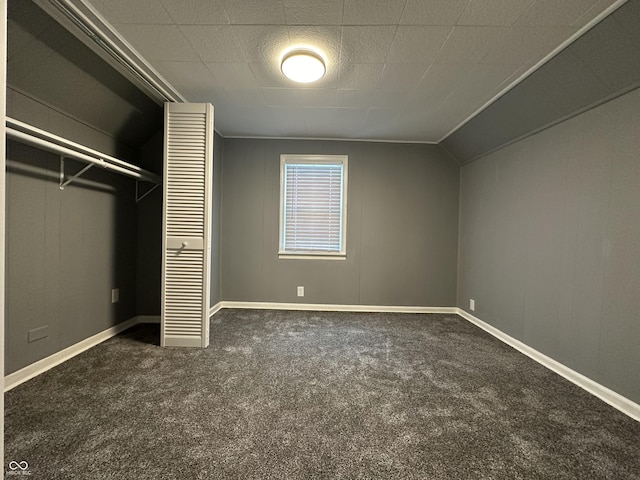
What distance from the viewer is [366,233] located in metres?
4.16

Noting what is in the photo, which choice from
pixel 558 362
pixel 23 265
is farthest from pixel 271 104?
pixel 558 362

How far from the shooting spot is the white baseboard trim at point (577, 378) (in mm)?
1882

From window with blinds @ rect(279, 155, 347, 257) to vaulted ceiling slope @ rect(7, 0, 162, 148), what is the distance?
188 centimetres

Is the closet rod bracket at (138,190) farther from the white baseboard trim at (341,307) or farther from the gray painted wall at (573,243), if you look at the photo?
the gray painted wall at (573,243)

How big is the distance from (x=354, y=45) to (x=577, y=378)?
3019 millimetres

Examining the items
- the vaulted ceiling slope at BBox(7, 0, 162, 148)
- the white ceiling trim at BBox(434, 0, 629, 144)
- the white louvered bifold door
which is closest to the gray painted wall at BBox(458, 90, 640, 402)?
the white ceiling trim at BBox(434, 0, 629, 144)

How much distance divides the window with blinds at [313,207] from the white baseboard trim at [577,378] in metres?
2.16

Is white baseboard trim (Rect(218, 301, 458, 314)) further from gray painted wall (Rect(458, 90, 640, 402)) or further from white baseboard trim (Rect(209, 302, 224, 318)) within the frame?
gray painted wall (Rect(458, 90, 640, 402))

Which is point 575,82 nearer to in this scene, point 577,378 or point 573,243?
point 573,243

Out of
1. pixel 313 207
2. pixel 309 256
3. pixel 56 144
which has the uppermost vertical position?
pixel 56 144

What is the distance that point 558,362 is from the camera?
2.46m

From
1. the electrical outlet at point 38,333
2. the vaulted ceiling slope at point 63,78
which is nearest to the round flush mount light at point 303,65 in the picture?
the vaulted ceiling slope at point 63,78
